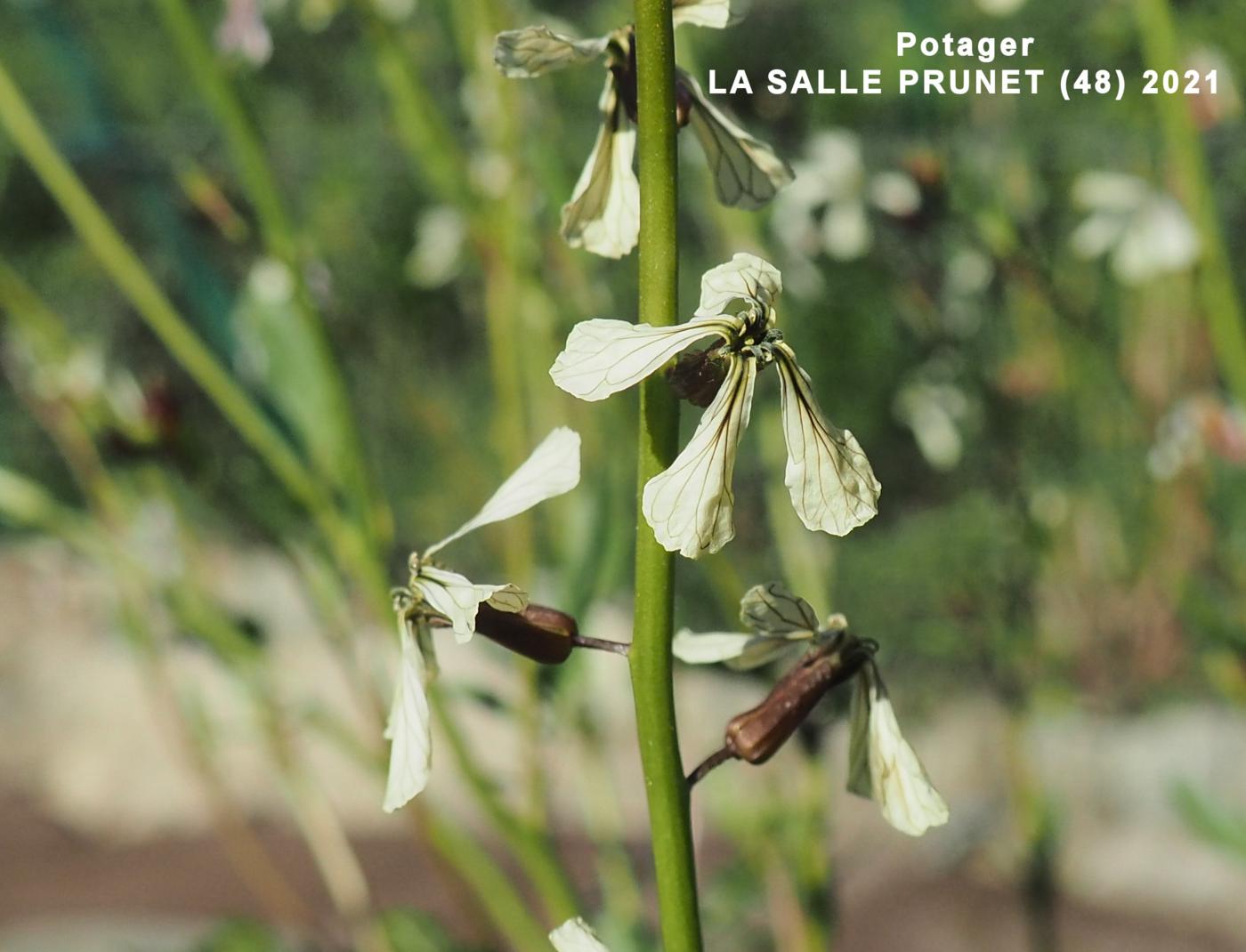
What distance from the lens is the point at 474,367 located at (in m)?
2.19

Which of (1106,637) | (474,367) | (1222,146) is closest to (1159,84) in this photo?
(1222,146)

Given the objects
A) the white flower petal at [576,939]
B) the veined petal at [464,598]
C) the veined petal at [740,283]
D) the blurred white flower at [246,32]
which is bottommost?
the white flower petal at [576,939]

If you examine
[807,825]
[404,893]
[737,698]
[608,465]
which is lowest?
[404,893]

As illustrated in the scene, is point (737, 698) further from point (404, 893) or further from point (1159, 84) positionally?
point (1159, 84)

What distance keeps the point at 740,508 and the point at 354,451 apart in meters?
1.29

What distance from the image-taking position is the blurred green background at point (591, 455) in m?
0.60

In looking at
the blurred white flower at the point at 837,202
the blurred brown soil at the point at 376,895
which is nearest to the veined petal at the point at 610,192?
the blurred white flower at the point at 837,202

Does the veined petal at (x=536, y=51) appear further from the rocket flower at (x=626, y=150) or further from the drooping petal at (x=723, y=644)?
the drooping petal at (x=723, y=644)

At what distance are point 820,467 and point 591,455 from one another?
705 mm

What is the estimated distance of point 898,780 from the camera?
0.91ft

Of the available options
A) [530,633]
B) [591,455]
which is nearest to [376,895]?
[591,455]

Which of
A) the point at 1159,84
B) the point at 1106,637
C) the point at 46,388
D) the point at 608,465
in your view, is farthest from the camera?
the point at 1106,637

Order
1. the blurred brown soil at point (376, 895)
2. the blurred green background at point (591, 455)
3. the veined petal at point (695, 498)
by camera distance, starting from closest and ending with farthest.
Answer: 1. the veined petal at point (695, 498)
2. the blurred green background at point (591, 455)
3. the blurred brown soil at point (376, 895)

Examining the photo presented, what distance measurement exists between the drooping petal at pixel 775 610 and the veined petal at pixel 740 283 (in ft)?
0.19
